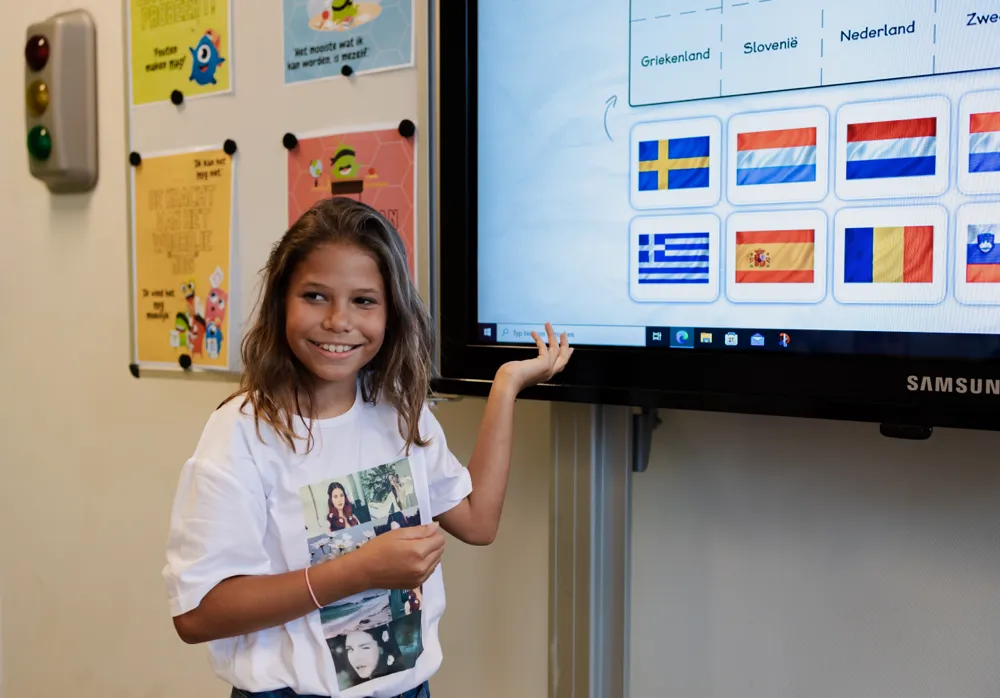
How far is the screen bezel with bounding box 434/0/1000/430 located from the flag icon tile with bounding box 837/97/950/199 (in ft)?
0.57

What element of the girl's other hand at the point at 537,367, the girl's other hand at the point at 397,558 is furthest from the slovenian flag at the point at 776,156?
the girl's other hand at the point at 397,558

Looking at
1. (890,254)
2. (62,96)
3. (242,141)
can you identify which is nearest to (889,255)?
(890,254)

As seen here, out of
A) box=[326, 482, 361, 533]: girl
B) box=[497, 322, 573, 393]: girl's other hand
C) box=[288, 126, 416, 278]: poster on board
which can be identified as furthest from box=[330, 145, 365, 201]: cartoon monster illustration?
box=[326, 482, 361, 533]: girl

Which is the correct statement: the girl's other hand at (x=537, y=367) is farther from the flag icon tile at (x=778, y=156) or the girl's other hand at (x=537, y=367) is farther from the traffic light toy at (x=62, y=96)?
the traffic light toy at (x=62, y=96)

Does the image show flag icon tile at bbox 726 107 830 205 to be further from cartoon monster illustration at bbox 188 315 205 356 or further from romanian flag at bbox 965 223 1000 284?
cartoon monster illustration at bbox 188 315 205 356

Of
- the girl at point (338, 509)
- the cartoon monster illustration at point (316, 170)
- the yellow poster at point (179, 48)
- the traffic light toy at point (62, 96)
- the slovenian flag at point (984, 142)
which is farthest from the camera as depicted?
the traffic light toy at point (62, 96)

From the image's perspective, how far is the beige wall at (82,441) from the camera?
67.3 inches

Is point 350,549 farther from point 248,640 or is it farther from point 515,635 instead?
point 515,635

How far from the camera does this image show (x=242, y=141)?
154 centimetres

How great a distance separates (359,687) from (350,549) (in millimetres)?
143

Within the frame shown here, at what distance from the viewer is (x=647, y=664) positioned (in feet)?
3.95

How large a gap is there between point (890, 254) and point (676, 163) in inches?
10.1

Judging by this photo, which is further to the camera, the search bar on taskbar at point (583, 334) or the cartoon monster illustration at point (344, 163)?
the cartoon monster illustration at point (344, 163)

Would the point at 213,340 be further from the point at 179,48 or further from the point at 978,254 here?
the point at 978,254
